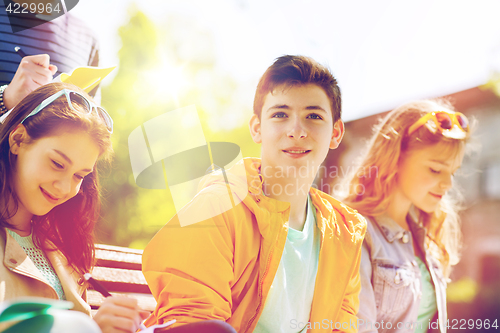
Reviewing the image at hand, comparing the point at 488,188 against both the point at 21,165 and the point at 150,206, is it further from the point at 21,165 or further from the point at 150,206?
the point at 21,165

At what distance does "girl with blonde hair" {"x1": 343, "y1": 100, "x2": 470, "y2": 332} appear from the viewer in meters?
1.79

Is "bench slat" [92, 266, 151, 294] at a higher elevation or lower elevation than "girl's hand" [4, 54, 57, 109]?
lower

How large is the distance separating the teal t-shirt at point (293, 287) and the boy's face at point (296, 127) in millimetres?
290

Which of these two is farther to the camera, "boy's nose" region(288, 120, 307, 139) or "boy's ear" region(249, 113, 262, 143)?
"boy's ear" region(249, 113, 262, 143)

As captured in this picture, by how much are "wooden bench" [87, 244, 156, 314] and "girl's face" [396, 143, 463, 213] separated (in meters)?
1.41

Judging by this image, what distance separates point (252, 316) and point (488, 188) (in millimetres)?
4877

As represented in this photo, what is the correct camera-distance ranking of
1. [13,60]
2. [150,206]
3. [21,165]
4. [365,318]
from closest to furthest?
[21,165], [13,60], [150,206], [365,318]

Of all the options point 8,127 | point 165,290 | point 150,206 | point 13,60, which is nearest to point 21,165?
point 8,127

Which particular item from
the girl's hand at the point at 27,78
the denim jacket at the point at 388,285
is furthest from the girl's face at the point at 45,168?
the denim jacket at the point at 388,285

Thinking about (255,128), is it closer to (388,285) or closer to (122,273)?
(122,273)

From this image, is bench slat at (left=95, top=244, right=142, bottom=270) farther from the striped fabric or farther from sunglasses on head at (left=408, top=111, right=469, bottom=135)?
sunglasses on head at (left=408, top=111, right=469, bottom=135)

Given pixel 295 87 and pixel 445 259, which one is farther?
pixel 445 259

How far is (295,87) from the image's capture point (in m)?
1.39

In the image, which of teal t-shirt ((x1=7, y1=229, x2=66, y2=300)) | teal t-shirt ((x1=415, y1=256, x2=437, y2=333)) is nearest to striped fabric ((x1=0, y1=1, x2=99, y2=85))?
teal t-shirt ((x1=7, y1=229, x2=66, y2=300))
